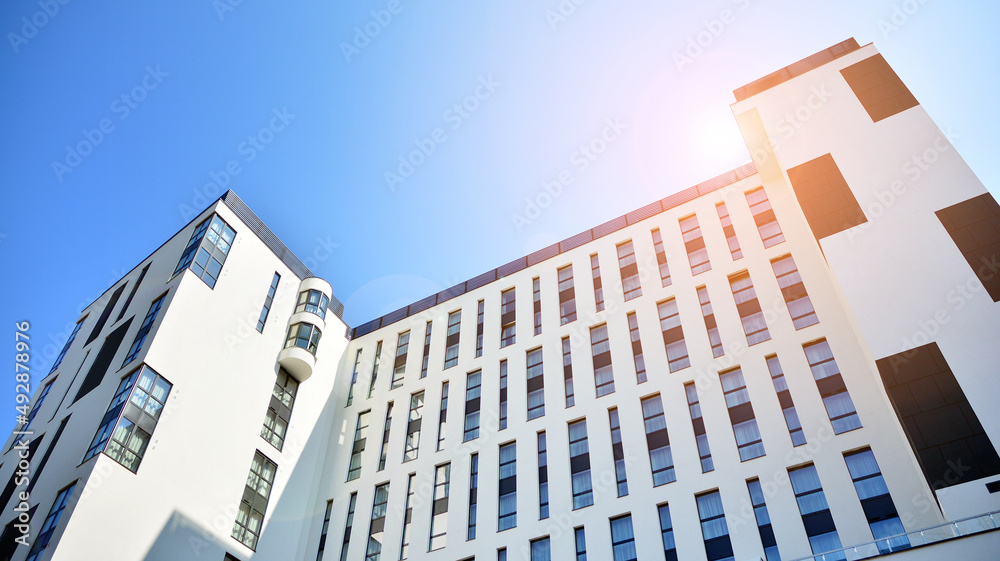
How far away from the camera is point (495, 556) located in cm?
3159

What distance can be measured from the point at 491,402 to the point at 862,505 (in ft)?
60.6

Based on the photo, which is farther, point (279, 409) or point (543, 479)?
point (279, 409)

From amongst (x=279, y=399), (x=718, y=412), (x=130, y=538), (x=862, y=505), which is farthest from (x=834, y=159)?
(x=130, y=538)

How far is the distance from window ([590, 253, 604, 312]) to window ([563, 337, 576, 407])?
270cm

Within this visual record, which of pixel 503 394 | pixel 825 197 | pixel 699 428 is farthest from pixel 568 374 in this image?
pixel 825 197

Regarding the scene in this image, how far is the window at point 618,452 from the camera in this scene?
30.6m

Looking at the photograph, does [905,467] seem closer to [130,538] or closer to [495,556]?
[495,556]

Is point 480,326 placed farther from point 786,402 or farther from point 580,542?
point 786,402

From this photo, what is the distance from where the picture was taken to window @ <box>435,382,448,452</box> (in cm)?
3781

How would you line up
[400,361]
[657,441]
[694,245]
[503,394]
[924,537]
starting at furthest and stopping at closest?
[400,361], [503,394], [694,245], [657,441], [924,537]

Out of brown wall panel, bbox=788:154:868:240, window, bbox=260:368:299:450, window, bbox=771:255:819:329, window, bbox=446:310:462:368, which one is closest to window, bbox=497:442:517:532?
window, bbox=446:310:462:368

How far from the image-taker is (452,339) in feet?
142

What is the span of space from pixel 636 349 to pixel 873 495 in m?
12.7

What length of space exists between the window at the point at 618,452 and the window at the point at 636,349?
2.07m
